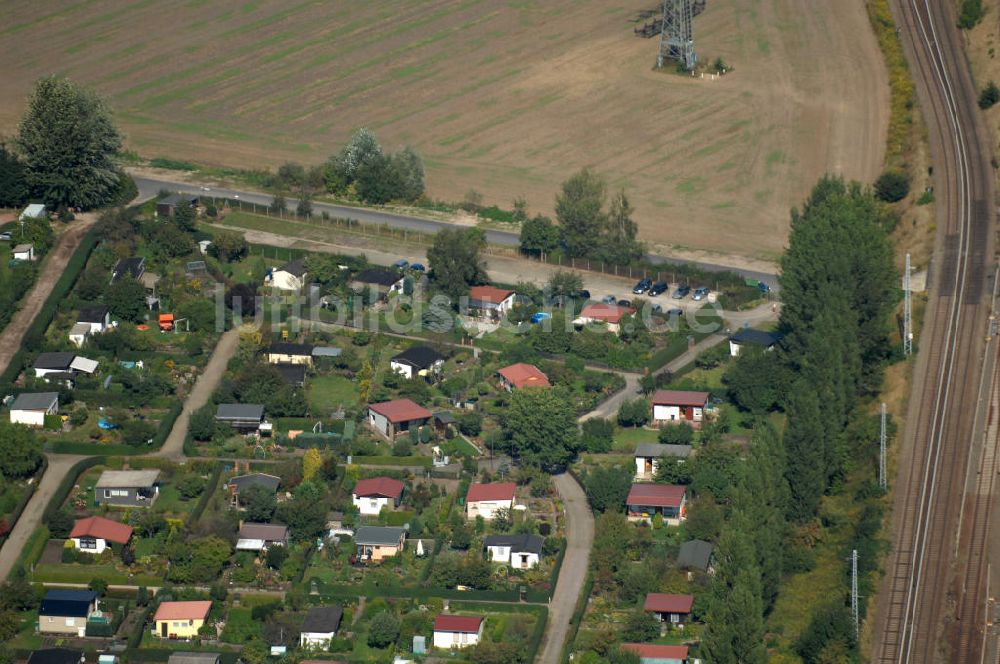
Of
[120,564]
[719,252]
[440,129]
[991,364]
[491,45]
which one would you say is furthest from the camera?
[491,45]

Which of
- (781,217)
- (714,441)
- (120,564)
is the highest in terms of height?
(781,217)

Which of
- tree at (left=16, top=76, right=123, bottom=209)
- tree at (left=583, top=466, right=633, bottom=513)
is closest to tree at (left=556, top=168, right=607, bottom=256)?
tree at (left=16, top=76, right=123, bottom=209)

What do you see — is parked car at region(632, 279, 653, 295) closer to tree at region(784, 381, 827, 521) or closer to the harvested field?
the harvested field

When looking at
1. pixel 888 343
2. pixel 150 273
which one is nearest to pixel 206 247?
pixel 150 273

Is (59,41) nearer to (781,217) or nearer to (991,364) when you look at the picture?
(781,217)

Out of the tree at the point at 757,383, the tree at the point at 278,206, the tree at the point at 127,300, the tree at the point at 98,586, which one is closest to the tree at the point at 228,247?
the tree at the point at 127,300

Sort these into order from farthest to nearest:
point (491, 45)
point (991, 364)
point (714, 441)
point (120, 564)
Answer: point (491, 45), point (991, 364), point (714, 441), point (120, 564)

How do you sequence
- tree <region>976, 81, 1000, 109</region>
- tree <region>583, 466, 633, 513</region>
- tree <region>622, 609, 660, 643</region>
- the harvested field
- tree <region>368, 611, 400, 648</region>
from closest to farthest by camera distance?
1. tree <region>368, 611, 400, 648</region>
2. tree <region>622, 609, 660, 643</region>
3. tree <region>583, 466, 633, 513</region>
4. tree <region>976, 81, 1000, 109</region>
5. the harvested field

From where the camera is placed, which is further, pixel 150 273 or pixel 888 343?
pixel 150 273
